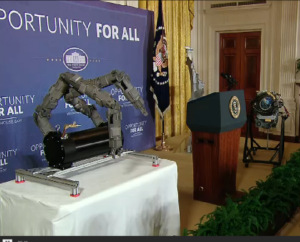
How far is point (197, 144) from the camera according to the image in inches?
135

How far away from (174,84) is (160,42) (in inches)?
53.1

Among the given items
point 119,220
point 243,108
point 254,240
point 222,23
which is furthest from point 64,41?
point 222,23

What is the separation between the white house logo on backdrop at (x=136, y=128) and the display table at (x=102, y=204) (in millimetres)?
2980

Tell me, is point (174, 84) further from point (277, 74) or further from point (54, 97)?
point (54, 97)

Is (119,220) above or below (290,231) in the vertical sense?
above

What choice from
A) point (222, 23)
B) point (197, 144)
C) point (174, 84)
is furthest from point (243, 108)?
point (222, 23)

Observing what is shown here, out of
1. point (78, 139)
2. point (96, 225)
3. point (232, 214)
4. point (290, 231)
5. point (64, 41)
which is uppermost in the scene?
point (64, 41)

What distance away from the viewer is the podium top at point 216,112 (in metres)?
3.20

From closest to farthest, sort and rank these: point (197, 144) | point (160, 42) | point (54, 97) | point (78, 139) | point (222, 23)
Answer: point (78, 139) → point (54, 97) → point (197, 144) → point (160, 42) → point (222, 23)

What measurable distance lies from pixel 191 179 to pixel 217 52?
3798 millimetres

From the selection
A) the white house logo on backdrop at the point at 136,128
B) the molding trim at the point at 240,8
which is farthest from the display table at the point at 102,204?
the molding trim at the point at 240,8

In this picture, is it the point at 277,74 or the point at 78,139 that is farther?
the point at 277,74

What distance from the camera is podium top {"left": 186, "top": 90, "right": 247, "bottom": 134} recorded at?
3195 millimetres

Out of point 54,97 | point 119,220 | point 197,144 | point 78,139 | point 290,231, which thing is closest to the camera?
point 119,220
